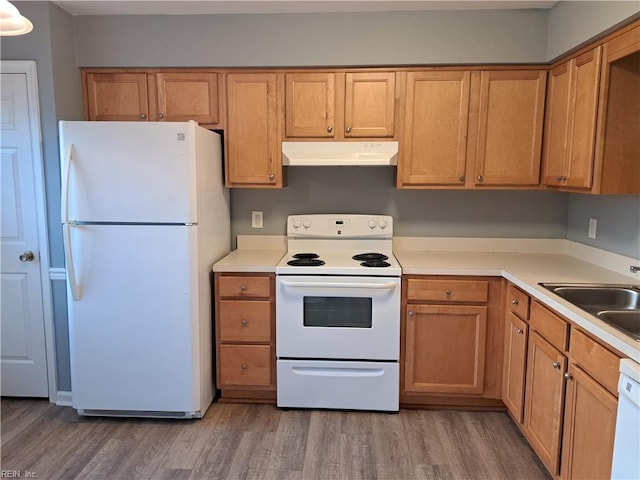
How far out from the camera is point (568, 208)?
3.04m

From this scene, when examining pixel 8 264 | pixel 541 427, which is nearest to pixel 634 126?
pixel 541 427

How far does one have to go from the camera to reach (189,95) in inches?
112

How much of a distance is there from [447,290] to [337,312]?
25.6 inches

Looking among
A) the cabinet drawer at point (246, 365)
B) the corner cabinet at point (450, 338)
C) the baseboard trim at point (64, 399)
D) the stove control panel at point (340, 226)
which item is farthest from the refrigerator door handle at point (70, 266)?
the corner cabinet at point (450, 338)

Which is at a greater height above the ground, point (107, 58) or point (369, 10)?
point (369, 10)

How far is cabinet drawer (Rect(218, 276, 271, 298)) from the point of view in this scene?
8.78 ft

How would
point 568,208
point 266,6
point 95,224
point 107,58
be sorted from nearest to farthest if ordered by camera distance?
1. point 95,224
2. point 266,6
3. point 107,58
4. point 568,208

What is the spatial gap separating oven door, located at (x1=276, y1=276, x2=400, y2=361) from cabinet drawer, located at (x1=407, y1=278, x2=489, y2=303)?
119 mm

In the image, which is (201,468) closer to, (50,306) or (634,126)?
(50,306)

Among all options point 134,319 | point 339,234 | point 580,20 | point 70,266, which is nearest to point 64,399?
point 134,319

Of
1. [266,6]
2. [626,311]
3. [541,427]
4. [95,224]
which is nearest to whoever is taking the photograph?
[626,311]

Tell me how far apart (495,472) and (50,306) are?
2.67 metres

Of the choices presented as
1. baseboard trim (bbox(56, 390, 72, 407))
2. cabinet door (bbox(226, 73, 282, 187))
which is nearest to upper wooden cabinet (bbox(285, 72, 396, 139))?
cabinet door (bbox(226, 73, 282, 187))

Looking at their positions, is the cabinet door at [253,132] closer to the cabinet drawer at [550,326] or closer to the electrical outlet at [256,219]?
the electrical outlet at [256,219]
